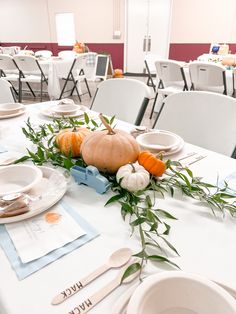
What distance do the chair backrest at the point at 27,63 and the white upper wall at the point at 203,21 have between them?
3786mm

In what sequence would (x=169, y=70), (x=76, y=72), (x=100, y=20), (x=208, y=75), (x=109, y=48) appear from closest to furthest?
1. (x=208, y=75)
2. (x=169, y=70)
3. (x=76, y=72)
4. (x=100, y=20)
5. (x=109, y=48)

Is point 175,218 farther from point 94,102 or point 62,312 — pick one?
point 94,102

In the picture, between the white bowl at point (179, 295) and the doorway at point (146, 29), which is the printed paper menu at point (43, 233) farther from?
the doorway at point (146, 29)

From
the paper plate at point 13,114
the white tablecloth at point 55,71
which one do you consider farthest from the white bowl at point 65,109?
the white tablecloth at point 55,71

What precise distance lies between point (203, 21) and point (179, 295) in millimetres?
6674

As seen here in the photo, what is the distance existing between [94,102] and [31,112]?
0.45 metres

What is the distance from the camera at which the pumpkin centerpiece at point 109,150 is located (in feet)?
2.21

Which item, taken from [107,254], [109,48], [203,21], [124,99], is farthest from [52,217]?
[109,48]

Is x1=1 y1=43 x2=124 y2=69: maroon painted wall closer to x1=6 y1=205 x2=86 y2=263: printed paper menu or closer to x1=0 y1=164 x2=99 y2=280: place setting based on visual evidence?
x1=0 y1=164 x2=99 y2=280: place setting

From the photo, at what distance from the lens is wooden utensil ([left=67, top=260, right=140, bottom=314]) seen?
38 centimetres

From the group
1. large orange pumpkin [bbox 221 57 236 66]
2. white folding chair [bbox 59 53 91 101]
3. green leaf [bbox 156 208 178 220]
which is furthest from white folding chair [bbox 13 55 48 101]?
green leaf [bbox 156 208 178 220]

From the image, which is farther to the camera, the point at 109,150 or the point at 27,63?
the point at 27,63

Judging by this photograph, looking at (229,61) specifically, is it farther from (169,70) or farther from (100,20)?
(100,20)

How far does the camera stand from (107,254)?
1.58ft
